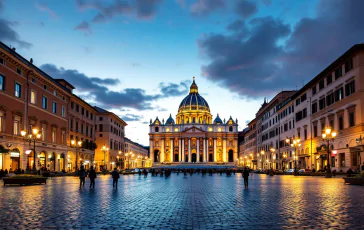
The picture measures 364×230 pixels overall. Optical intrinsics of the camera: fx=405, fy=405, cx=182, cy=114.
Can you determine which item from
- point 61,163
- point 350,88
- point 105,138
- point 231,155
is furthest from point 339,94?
point 231,155

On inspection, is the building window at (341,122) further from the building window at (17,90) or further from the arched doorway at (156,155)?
the arched doorway at (156,155)

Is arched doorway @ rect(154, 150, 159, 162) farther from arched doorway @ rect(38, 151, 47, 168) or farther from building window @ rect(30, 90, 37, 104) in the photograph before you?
building window @ rect(30, 90, 37, 104)

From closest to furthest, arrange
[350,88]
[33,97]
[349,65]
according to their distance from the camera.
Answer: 1. [350,88]
2. [349,65]
3. [33,97]

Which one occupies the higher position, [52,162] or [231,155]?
[52,162]

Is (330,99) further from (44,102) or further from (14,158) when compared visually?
(14,158)

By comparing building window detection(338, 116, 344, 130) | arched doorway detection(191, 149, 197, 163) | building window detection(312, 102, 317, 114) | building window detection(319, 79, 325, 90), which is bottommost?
arched doorway detection(191, 149, 197, 163)

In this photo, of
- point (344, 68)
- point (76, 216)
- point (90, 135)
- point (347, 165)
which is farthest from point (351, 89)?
point (90, 135)

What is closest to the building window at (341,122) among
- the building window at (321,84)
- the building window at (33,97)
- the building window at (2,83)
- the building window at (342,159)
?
the building window at (342,159)

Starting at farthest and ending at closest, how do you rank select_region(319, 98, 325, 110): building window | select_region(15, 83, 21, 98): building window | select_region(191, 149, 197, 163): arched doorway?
select_region(191, 149, 197, 163): arched doorway < select_region(319, 98, 325, 110): building window < select_region(15, 83, 21, 98): building window

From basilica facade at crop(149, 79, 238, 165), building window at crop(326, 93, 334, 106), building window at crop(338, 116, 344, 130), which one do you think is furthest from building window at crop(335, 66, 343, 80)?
basilica facade at crop(149, 79, 238, 165)

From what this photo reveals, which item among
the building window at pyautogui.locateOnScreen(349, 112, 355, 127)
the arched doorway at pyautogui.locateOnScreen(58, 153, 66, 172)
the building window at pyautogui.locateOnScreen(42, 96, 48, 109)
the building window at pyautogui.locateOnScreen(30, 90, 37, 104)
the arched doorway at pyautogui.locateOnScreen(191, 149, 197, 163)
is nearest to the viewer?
the building window at pyautogui.locateOnScreen(349, 112, 355, 127)

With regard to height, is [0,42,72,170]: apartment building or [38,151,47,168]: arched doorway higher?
[0,42,72,170]: apartment building

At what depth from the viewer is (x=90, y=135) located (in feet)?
283

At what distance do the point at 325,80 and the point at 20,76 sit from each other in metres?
39.8
